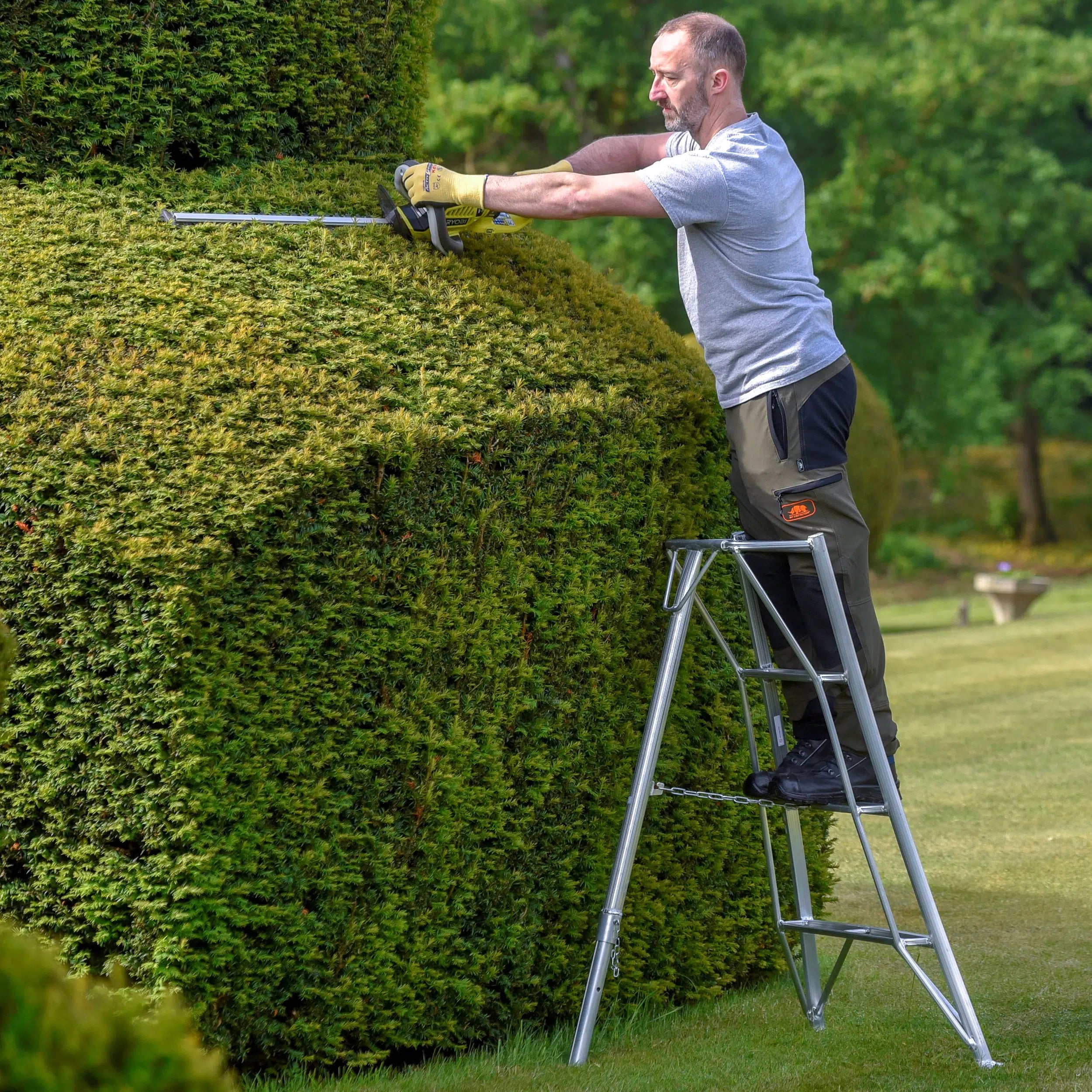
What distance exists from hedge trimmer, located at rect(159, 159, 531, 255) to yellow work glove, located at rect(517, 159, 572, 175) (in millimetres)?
162

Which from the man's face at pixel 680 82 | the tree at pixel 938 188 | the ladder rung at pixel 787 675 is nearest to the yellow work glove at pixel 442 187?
the man's face at pixel 680 82

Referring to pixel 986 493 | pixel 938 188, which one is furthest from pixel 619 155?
pixel 986 493

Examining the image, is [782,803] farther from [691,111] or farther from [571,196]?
[691,111]

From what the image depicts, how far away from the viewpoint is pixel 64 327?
12.6 ft

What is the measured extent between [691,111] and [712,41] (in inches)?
8.3

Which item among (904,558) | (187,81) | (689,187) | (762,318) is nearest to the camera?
(689,187)

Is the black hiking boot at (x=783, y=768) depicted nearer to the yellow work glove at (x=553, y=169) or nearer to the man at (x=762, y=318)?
the man at (x=762, y=318)

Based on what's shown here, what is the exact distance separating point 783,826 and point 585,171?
2.40m

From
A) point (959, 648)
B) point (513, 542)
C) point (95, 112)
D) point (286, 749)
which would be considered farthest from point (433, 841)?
point (959, 648)

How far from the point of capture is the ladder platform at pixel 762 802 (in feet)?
13.4

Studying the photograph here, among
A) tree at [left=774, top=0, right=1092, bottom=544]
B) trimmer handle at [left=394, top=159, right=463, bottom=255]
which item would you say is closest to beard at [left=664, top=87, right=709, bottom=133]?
trimmer handle at [left=394, top=159, right=463, bottom=255]

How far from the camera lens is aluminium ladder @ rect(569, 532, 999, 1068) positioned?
4.02 metres

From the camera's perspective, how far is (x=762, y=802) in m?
4.44

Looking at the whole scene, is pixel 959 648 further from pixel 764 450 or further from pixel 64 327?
pixel 64 327
